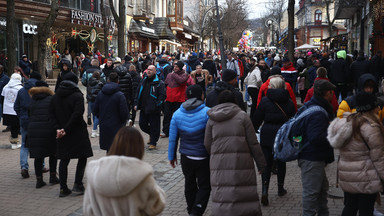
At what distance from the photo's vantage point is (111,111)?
7844 mm

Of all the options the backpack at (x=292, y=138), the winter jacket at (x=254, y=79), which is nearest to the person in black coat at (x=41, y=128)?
the backpack at (x=292, y=138)

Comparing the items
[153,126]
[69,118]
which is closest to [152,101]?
[153,126]

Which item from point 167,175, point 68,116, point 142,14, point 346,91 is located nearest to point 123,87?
point 167,175

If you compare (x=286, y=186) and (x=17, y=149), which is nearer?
(x=286, y=186)

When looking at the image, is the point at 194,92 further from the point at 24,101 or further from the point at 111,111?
the point at 24,101

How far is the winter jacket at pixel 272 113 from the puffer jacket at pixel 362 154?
1677mm

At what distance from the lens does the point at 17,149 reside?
10812 millimetres

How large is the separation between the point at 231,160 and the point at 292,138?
2.68 feet

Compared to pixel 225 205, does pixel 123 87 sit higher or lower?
higher

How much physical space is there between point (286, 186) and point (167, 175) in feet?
6.73

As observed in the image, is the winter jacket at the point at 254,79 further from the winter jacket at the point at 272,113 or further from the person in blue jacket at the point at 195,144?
the person in blue jacket at the point at 195,144

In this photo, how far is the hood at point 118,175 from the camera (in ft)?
10.4

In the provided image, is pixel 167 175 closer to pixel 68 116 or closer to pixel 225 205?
pixel 68 116

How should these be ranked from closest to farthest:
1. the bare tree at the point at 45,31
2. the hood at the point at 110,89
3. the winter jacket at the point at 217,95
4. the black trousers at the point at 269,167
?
1. the black trousers at the point at 269,167
2. the winter jacket at the point at 217,95
3. the hood at the point at 110,89
4. the bare tree at the point at 45,31
